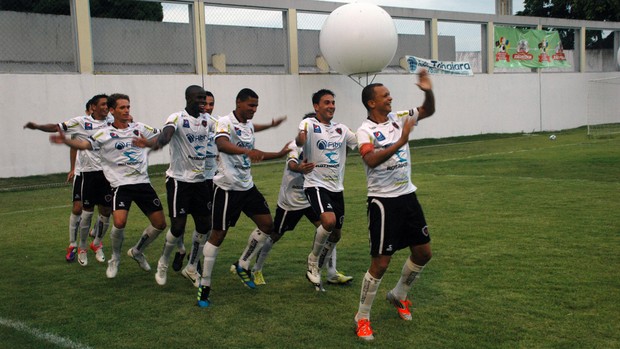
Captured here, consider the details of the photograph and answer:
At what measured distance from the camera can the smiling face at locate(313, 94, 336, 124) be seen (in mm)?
7656

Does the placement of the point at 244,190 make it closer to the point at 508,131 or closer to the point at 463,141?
the point at 463,141

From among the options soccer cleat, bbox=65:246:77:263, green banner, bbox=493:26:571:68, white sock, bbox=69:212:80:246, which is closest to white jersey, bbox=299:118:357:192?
soccer cleat, bbox=65:246:77:263

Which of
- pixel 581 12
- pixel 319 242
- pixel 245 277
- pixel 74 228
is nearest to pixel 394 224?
pixel 319 242

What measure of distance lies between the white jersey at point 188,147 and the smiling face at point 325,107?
1.41 m

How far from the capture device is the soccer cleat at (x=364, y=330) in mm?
5914

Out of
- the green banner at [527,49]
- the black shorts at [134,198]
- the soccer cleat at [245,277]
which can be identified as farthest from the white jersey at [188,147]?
the green banner at [527,49]

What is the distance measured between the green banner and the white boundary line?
104 feet

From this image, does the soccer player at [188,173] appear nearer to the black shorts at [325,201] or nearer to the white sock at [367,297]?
the black shorts at [325,201]

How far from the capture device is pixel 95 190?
9.88 m

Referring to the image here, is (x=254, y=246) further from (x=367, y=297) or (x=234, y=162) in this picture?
(x=367, y=297)

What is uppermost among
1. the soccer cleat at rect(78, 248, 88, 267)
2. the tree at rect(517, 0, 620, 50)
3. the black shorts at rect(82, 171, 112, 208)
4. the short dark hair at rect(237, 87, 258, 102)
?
the tree at rect(517, 0, 620, 50)

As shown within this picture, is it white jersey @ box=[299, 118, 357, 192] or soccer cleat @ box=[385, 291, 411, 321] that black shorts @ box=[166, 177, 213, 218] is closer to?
white jersey @ box=[299, 118, 357, 192]

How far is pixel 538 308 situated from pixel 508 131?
99.6 feet

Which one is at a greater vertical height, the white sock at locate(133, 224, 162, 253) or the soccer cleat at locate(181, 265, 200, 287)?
the white sock at locate(133, 224, 162, 253)
